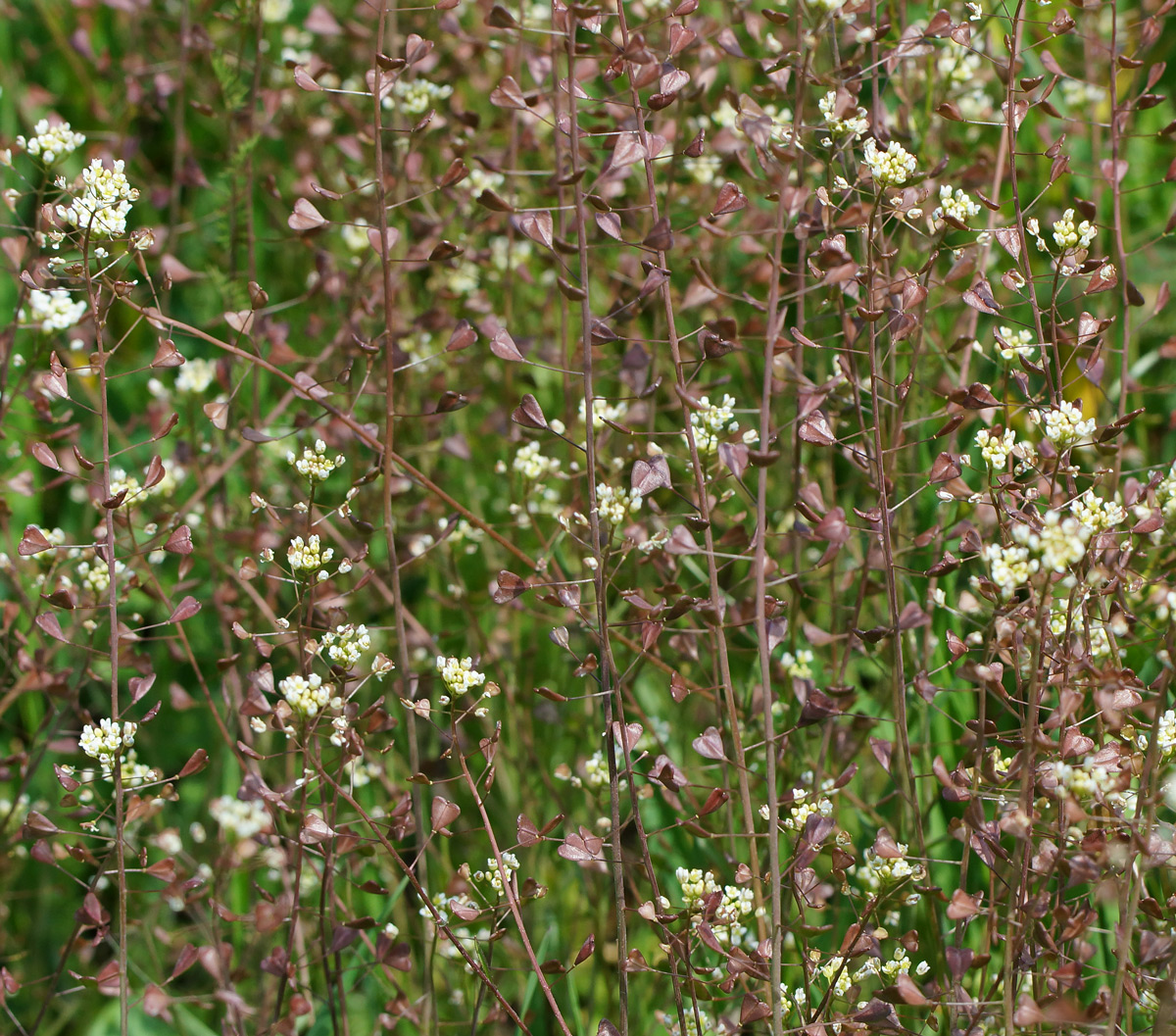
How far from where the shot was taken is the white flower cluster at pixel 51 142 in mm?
1364

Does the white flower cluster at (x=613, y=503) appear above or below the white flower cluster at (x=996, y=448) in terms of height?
below

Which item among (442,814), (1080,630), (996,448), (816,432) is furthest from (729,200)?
(442,814)

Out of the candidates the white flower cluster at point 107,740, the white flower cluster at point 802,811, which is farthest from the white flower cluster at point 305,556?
the white flower cluster at point 802,811

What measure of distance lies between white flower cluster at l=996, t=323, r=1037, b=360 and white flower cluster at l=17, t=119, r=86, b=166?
3.81 feet

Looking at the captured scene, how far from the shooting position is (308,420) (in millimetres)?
1528

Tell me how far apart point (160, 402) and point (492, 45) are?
0.90m

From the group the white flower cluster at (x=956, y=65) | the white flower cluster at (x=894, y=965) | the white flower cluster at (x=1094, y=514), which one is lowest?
the white flower cluster at (x=894, y=965)

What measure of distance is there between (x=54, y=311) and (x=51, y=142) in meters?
0.25

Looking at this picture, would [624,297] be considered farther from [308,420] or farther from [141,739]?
[141,739]

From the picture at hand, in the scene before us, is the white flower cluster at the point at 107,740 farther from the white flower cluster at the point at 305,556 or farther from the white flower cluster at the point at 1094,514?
the white flower cluster at the point at 1094,514

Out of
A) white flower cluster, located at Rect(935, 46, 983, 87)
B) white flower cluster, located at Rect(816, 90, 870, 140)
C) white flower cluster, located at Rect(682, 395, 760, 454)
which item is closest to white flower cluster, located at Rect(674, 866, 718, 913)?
white flower cluster, located at Rect(682, 395, 760, 454)

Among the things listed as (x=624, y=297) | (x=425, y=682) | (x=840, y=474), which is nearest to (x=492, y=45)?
(x=624, y=297)

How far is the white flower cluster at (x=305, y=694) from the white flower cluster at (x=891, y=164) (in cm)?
80

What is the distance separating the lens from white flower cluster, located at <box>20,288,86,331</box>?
4.83ft
